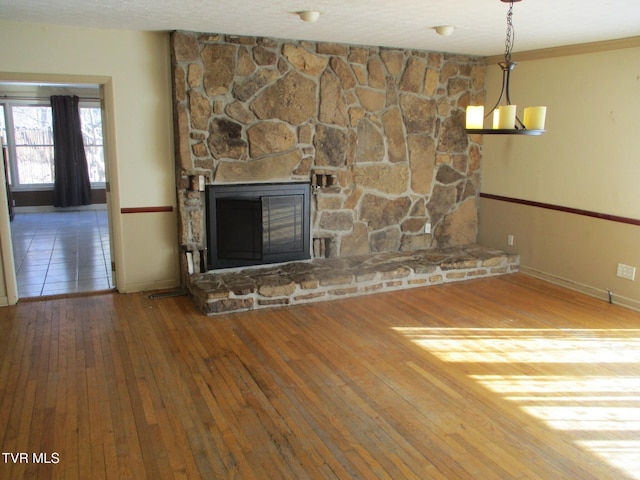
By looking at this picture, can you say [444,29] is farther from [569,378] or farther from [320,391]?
[320,391]

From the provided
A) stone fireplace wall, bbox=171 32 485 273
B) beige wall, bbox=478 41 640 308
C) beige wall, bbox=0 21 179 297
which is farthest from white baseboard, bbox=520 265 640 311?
beige wall, bbox=0 21 179 297

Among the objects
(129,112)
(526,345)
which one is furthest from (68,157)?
(526,345)

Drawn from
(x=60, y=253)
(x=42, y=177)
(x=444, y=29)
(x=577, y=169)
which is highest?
(x=444, y=29)

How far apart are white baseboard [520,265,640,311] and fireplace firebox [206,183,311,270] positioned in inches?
97.2

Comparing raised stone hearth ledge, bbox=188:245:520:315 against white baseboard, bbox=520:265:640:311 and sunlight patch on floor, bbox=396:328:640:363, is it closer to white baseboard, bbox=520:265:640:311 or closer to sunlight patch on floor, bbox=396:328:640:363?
white baseboard, bbox=520:265:640:311

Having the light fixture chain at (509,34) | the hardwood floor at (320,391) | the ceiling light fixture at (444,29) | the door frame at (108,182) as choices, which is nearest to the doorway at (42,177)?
the door frame at (108,182)

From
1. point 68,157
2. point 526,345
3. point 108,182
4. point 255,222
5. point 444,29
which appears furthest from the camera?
point 68,157

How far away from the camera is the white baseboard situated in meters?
4.57

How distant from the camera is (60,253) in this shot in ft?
20.2

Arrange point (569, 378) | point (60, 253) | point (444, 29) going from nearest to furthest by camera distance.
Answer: point (569, 378) → point (444, 29) → point (60, 253)

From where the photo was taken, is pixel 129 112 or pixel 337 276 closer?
pixel 129 112

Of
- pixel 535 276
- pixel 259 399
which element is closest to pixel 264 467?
pixel 259 399

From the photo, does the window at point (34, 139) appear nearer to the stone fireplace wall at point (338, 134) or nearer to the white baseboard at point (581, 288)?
the stone fireplace wall at point (338, 134)

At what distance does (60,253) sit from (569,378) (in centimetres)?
559
